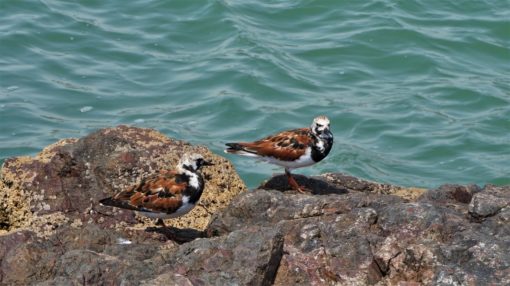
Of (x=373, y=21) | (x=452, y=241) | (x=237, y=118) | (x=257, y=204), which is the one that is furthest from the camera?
(x=373, y=21)

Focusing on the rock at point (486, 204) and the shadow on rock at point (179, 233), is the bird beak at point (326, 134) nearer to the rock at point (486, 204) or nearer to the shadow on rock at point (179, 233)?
the shadow on rock at point (179, 233)

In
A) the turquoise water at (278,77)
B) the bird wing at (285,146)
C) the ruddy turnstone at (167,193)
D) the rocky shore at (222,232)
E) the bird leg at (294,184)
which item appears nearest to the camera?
the rocky shore at (222,232)

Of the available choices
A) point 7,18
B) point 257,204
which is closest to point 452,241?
point 257,204

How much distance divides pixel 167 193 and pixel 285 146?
5.81 ft

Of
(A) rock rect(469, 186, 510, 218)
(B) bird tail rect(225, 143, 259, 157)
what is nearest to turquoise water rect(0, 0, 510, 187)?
(B) bird tail rect(225, 143, 259, 157)

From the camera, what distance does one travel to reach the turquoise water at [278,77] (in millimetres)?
15062

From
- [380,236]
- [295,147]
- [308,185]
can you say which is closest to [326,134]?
[295,147]

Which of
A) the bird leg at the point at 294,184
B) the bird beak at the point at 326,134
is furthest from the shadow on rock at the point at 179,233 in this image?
the bird beak at the point at 326,134

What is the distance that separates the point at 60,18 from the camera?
20.4 m

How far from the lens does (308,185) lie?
8516 mm

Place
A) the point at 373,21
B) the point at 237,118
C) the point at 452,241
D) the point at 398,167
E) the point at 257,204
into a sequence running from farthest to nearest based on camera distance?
the point at 373,21 < the point at 237,118 < the point at 398,167 < the point at 257,204 < the point at 452,241

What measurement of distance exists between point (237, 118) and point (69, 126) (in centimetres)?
295

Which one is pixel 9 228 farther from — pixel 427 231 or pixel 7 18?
pixel 7 18

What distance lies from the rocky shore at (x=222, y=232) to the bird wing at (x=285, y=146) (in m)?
0.73
